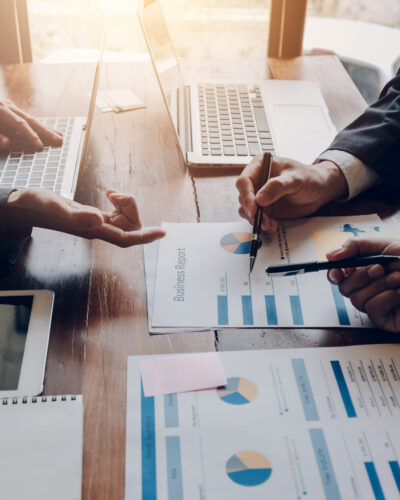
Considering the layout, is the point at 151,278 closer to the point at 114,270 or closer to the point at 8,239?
the point at 114,270

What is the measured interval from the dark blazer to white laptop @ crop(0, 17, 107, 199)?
519 millimetres

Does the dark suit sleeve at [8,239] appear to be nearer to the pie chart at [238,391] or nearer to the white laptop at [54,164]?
the white laptop at [54,164]

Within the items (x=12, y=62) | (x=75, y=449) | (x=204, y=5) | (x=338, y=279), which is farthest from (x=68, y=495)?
(x=204, y=5)

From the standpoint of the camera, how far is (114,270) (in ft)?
2.65

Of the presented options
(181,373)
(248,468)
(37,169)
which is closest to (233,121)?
(37,169)

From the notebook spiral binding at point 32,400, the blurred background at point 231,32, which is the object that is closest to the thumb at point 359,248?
the notebook spiral binding at point 32,400

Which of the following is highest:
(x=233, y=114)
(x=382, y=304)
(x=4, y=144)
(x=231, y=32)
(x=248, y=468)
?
(x=231, y=32)

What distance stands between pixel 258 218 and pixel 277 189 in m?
0.06

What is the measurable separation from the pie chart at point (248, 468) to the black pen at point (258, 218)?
0.31 meters

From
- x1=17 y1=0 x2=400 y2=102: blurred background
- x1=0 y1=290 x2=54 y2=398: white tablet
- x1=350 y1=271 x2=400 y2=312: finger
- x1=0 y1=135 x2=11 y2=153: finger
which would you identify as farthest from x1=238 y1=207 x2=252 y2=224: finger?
x1=17 y1=0 x2=400 y2=102: blurred background

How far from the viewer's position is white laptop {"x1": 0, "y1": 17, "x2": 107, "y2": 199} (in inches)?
38.8

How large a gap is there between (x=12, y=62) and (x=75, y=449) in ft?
4.56

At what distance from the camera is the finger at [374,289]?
2.36ft

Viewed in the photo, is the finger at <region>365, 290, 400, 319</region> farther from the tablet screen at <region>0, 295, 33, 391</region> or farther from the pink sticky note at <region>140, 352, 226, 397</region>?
the tablet screen at <region>0, 295, 33, 391</region>
